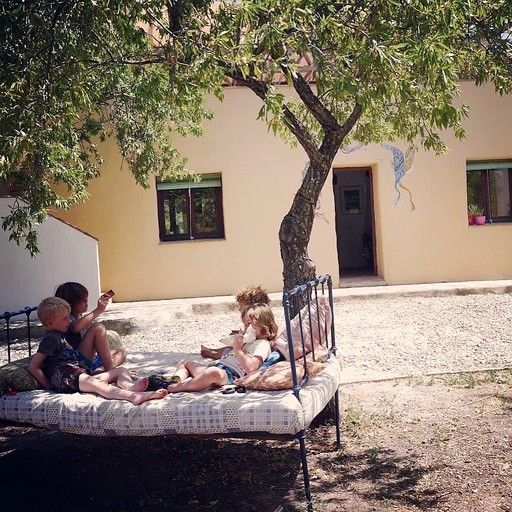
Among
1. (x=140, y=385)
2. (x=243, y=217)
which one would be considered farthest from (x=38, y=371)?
(x=243, y=217)

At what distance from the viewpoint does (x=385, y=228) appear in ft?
39.3

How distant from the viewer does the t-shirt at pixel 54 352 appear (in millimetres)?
3891

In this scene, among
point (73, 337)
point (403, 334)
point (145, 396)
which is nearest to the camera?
point (145, 396)

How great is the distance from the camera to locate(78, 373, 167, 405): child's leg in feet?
11.3

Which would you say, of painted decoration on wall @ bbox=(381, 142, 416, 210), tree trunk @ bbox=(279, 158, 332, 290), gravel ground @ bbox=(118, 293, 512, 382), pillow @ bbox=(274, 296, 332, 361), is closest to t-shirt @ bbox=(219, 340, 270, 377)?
pillow @ bbox=(274, 296, 332, 361)

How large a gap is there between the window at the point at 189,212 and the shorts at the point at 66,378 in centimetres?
813

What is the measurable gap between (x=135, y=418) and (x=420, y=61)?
2.30 meters

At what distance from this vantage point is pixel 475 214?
12.4 meters

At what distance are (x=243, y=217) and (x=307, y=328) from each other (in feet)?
25.2

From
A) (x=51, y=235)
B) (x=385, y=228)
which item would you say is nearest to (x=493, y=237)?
(x=385, y=228)

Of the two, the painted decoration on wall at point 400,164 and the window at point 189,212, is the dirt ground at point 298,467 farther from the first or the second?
the painted decoration on wall at point 400,164

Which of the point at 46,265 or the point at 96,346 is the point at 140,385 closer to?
the point at 96,346

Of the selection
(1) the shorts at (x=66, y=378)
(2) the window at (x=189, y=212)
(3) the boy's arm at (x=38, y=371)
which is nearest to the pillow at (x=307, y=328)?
(1) the shorts at (x=66, y=378)

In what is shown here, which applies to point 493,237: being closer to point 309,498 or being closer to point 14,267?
point 14,267
